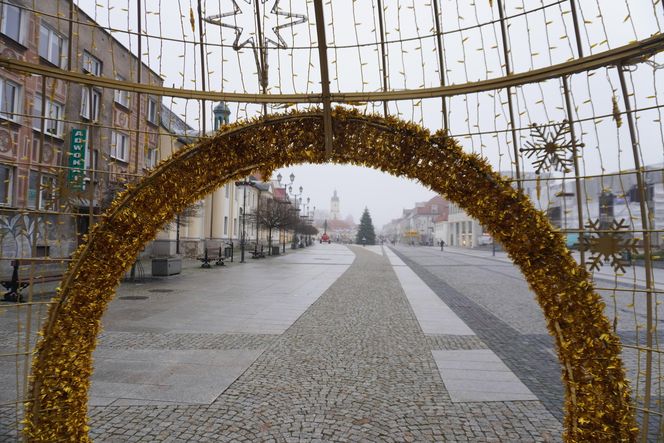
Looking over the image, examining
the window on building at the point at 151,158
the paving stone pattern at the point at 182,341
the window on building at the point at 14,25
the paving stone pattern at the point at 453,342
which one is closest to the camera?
the window on building at the point at 151,158

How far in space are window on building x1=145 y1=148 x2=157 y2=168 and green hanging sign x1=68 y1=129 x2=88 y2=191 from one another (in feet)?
1.35

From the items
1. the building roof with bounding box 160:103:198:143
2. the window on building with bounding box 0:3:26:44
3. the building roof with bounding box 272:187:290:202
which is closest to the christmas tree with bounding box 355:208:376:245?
the building roof with bounding box 272:187:290:202

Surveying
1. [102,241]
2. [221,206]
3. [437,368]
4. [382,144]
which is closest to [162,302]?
[437,368]

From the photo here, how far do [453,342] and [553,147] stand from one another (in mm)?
5004

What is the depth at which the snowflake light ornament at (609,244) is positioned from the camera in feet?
8.04

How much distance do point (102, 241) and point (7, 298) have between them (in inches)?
335

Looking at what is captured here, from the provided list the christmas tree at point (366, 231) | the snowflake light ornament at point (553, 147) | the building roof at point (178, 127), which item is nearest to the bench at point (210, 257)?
the building roof at point (178, 127)

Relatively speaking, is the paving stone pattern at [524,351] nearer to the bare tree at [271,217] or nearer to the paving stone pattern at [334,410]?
the paving stone pattern at [334,410]

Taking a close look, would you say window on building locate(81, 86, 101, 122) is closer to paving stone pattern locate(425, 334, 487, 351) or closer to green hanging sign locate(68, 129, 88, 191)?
green hanging sign locate(68, 129, 88, 191)

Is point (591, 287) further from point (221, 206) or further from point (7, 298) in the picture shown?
point (221, 206)

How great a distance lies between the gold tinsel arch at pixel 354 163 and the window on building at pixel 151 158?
263mm

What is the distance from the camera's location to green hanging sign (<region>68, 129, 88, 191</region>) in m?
2.98

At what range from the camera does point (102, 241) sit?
290 centimetres

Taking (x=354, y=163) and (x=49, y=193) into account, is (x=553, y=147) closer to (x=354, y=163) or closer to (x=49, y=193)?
(x=354, y=163)
